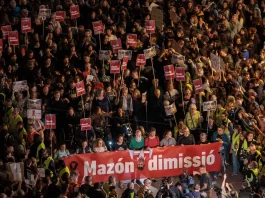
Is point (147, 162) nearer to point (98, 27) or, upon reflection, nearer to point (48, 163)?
point (48, 163)

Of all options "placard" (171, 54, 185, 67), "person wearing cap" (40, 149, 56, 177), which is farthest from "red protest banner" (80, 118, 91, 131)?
"placard" (171, 54, 185, 67)

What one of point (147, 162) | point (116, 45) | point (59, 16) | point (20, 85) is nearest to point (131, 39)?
point (116, 45)

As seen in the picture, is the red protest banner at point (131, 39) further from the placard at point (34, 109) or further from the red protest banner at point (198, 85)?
the placard at point (34, 109)

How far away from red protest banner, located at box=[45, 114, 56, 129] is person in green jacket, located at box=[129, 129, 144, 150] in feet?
6.14

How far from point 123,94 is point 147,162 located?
84.7 inches

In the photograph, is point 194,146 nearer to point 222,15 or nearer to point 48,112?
point 48,112

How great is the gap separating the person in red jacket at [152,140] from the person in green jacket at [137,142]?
116mm

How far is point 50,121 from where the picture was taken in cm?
2783

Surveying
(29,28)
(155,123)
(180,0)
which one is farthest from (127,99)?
(180,0)

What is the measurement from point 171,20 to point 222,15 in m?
1.82

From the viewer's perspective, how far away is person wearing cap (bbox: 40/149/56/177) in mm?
26500

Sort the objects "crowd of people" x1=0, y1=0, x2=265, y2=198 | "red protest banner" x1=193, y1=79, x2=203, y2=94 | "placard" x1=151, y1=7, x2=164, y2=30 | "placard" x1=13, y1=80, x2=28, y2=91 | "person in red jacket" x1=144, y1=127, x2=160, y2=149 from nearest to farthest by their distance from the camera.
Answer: "crowd of people" x1=0, y1=0, x2=265, y2=198 → "person in red jacket" x1=144, y1=127, x2=160, y2=149 → "placard" x1=13, y1=80, x2=28, y2=91 → "red protest banner" x1=193, y1=79, x2=203, y2=94 → "placard" x1=151, y1=7, x2=164, y2=30

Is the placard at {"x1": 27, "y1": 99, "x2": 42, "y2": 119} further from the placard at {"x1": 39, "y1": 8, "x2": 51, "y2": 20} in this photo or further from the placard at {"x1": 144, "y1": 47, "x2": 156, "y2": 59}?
the placard at {"x1": 39, "y1": 8, "x2": 51, "y2": 20}

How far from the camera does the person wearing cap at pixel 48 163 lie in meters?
26.5
